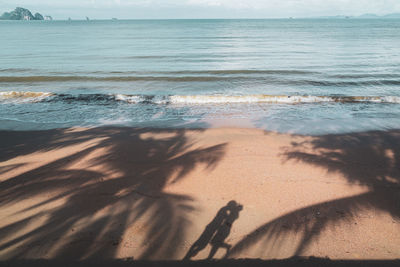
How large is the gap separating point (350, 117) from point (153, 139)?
6755 mm

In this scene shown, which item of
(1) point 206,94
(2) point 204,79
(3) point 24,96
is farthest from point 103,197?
(2) point 204,79

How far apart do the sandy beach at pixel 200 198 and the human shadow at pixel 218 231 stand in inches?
0.6

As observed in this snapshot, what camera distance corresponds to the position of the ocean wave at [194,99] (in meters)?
11.3

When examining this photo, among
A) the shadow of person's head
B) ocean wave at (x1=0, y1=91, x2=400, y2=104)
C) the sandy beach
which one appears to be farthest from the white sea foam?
the shadow of person's head

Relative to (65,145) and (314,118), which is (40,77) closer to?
(65,145)

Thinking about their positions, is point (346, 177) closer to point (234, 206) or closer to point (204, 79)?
point (234, 206)

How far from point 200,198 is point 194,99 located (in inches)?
307

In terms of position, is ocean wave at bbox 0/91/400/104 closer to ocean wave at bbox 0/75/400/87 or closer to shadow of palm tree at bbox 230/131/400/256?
ocean wave at bbox 0/75/400/87

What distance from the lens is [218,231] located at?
3.61 m

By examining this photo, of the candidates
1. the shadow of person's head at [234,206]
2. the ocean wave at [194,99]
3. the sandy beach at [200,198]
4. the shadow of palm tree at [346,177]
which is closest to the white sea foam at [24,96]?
the ocean wave at [194,99]

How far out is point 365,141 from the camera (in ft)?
22.2

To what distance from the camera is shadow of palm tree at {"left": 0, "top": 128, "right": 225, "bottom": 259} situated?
11.3 ft

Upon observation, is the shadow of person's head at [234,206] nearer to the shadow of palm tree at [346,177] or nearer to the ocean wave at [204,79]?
the shadow of palm tree at [346,177]

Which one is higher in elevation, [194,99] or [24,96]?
[194,99]
